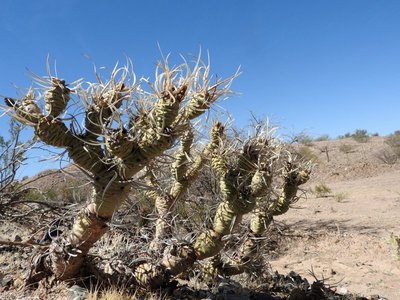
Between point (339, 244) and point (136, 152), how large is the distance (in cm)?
793

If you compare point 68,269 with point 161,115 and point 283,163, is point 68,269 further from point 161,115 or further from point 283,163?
point 283,163

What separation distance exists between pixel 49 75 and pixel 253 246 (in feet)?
12.0

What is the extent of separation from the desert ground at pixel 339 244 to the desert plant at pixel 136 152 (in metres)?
0.83

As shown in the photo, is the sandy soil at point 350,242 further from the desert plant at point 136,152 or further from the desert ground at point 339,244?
the desert plant at point 136,152

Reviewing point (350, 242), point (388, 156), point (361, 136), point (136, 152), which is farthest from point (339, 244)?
point (361, 136)

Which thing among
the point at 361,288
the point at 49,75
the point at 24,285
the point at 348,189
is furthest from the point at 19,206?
the point at 348,189

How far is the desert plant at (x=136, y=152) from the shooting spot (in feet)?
13.4

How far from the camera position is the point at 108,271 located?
17.1 ft

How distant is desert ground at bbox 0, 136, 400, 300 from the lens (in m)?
7.30

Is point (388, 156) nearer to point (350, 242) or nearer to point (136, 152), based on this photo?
point (350, 242)

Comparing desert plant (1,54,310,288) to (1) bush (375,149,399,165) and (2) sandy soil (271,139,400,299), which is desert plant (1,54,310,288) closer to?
(2) sandy soil (271,139,400,299)

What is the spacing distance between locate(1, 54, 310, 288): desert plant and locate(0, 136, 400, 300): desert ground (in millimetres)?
827

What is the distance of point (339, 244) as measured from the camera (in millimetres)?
10688

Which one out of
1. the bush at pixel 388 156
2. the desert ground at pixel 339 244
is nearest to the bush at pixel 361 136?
the bush at pixel 388 156
